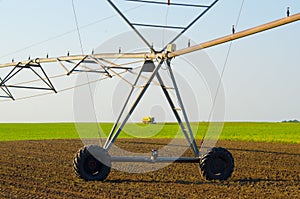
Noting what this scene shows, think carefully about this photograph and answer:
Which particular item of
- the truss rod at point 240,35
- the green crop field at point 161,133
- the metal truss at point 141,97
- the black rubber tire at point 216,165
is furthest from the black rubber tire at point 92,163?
the green crop field at point 161,133

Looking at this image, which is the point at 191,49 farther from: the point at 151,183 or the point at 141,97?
the point at 151,183

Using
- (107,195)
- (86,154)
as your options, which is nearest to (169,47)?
(86,154)

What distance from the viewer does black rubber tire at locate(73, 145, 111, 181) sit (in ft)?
39.8

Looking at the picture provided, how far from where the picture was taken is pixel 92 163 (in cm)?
1226

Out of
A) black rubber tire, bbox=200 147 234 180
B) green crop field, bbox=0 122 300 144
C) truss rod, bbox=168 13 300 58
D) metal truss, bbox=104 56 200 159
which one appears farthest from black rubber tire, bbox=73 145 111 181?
green crop field, bbox=0 122 300 144

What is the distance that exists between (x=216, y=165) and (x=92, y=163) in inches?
120

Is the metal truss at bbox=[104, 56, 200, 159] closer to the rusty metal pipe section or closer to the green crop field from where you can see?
the rusty metal pipe section

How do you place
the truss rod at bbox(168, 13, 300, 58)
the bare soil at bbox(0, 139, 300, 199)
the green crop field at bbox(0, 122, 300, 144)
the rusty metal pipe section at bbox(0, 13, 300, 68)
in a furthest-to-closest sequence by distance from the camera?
1. the green crop field at bbox(0, 122, 300, 144)
2. the bare soil at bbox(0, 139, 300, 199)
3. the rusty metal pipe section at bbox(0, 13, 300, 68)
4. the truss rod at bbox(168, 13, 300, 58)

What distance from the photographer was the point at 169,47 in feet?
40.5

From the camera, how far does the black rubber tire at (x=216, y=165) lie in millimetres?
12617

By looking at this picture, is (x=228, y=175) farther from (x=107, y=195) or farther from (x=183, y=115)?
(x=107, y=195)

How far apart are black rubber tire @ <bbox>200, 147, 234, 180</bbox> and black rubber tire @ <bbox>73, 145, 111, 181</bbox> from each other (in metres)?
2.35

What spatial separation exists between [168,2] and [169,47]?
1486mm

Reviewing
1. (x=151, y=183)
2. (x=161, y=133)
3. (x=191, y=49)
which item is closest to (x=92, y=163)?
(x=151, y=183)
